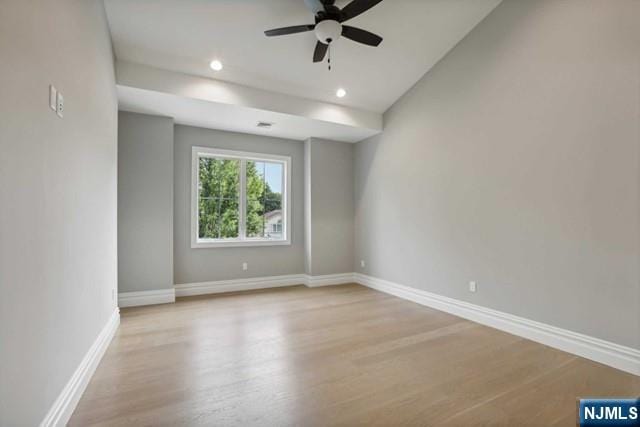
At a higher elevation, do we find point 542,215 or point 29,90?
point 29,90

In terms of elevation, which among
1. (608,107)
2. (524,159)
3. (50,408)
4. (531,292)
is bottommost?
(50,408)

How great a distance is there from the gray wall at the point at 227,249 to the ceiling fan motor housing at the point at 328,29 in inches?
102

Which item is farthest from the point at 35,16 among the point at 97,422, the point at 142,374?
the point at 142,374

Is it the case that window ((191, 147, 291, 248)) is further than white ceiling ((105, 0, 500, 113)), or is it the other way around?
window ((191, 147, 291, 248))

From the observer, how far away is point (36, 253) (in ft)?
4.81

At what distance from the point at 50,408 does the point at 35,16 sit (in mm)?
1962

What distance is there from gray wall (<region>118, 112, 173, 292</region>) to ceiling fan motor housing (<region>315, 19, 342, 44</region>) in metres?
2.58

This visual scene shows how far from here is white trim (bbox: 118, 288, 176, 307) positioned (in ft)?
13.1

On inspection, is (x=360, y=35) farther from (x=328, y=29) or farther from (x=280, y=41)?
(x=280, y=41)

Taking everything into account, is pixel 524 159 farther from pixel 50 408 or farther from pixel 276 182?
pixel 50 408

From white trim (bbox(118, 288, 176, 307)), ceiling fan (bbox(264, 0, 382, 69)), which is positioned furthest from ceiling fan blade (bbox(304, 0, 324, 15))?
white trim (bbox(118, 288, 176, 307))

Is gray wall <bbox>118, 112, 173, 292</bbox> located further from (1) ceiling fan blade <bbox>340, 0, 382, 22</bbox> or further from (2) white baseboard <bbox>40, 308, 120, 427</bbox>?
(1) ceiling fan blade <bbox>340, 0, 382, 22</bbox>

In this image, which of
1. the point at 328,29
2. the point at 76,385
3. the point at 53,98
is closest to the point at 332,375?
the point at 76,385

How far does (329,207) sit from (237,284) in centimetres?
205
